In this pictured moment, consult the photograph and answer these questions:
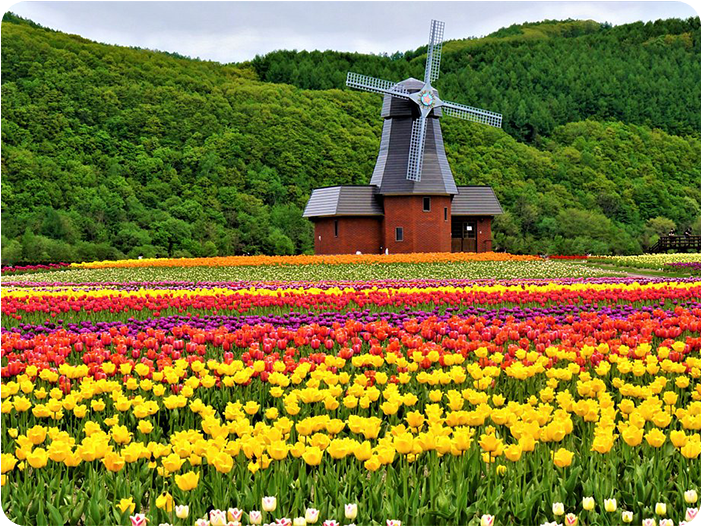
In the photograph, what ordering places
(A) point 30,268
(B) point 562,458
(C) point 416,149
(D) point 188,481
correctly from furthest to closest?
(C) point 416,149
(A) point 30,268
(B) point 562,458
(D) point 188,481

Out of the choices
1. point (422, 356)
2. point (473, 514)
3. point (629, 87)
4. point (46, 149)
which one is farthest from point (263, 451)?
point (629, 87)

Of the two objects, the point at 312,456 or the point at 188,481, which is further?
the point at 312,456

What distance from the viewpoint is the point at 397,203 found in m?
41.8

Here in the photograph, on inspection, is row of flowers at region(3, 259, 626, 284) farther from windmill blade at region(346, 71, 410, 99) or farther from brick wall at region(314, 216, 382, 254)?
windmill blade at region(346, 71, 410, 99)

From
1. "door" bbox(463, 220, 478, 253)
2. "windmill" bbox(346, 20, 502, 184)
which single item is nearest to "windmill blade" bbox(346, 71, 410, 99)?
"windmill" bbox(346, 20, 502, 184)

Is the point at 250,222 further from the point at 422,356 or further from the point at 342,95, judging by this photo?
the point at 422,356

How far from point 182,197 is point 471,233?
27498mm

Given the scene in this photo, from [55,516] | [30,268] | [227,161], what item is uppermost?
[227,161]

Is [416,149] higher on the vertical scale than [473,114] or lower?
lower

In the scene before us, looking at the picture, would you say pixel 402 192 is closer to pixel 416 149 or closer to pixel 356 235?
pixel 416 149

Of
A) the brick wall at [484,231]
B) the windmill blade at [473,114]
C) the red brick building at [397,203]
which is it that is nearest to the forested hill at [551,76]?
the windmill blade at [473,114]

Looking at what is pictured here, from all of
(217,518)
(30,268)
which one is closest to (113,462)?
(217,518)

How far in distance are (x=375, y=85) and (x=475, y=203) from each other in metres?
8.96

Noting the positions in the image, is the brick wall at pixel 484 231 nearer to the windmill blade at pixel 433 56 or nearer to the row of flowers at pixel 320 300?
the windmill blade at pixel 433 56
